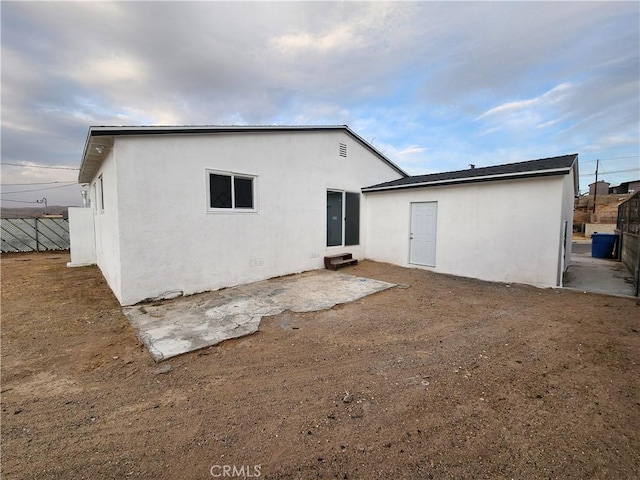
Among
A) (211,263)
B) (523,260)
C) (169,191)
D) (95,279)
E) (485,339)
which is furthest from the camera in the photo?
(95,279)

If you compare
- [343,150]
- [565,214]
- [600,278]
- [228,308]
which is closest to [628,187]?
[600,278]

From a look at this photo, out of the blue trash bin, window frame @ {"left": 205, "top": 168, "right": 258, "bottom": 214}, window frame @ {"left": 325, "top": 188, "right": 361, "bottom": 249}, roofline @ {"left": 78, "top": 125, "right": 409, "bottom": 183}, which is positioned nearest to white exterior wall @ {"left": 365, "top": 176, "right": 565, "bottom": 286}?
window frame @ {"left": 325, "top": 188, "right": 361, "bottom": 249}

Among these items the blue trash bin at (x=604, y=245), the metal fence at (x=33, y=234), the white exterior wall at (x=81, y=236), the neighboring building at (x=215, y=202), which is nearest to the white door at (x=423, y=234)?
the neighboring building at (x=215, y=202)

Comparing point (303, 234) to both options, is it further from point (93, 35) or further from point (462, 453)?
point (93, 35)

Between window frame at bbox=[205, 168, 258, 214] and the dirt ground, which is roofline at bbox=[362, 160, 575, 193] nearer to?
the dirt ground

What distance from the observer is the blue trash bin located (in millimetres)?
11133

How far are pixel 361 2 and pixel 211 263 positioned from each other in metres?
8.02

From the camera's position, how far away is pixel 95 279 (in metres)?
7.89

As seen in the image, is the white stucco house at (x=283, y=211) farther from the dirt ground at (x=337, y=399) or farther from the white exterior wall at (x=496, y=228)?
the dirt ground at (x=337, y=399)

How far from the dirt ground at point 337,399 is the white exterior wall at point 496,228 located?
2085mm

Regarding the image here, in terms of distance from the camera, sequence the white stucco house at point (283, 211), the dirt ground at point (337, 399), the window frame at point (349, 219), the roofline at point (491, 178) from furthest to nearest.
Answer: the window frame at point (349, 219)
the roofline at point (491, 178)
the white stucco house at point (283, 211)
the dirt ground at point (337, 399)

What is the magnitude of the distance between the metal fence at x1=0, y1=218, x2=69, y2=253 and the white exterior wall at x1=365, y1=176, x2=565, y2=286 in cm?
1882

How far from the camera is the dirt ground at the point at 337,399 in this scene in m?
1.74

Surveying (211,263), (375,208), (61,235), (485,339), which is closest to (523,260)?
(485,339)
